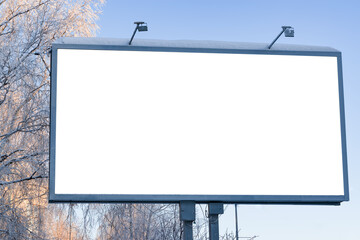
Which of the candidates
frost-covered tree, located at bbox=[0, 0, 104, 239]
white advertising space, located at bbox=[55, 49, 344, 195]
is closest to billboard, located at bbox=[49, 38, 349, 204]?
white advertising space, located at bbox=[55, 49, 344, 195]

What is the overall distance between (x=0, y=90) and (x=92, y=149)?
4.84 m

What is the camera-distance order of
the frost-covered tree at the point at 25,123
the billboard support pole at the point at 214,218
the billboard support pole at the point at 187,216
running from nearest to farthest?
1. the billboard support pole at the point at 187,216
2. the billboard support pole at the point at 214,218
3. the frost-covered tree at the point at 25,123

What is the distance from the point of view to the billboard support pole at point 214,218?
9938mm

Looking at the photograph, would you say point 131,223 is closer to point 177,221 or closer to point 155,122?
point 177,221

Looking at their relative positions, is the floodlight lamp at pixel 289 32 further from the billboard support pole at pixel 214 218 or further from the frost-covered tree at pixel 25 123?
the frost-covered tree at pixel 25 123

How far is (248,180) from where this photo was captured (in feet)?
A: 33.6

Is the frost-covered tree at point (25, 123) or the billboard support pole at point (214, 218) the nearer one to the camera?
the billboard support pole at point (214, 218)

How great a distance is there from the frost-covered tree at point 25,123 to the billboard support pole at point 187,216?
14.1ft

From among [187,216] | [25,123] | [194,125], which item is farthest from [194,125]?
[25,123]

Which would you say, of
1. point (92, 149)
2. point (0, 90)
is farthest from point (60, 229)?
point (92, 149)

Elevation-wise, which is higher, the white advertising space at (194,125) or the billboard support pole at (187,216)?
the white advertising space at (194,125)

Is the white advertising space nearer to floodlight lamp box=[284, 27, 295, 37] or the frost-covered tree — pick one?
floodlight lamp box=[284, 27, 295, 37]

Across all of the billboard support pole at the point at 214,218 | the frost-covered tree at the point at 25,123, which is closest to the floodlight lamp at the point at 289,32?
the billboard support pole at the point at 214,218

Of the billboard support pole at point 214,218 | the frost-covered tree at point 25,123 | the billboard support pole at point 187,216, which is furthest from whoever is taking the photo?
the frost-covered tree at point 25,123
